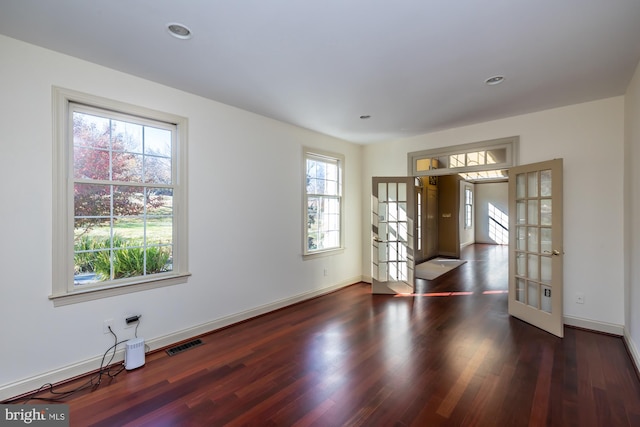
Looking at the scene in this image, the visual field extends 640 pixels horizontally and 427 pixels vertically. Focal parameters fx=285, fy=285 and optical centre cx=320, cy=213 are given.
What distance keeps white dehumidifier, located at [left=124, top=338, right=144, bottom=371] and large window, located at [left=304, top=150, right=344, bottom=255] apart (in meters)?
2.47

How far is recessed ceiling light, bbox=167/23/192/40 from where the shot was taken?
2035 millimetres

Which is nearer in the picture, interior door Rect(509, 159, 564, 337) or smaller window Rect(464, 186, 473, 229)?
interior door Rect(509, 159, 564, 337)

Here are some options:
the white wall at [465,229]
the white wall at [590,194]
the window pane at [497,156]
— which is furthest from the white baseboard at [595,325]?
the white wall at [465,229]

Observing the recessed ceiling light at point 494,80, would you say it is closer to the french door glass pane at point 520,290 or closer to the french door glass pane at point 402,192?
the french door glass pane at point 402,192

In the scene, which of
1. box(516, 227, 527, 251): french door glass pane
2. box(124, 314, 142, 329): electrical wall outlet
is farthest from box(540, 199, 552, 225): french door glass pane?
box(124, 314, 142, 329): electrical wall outlet

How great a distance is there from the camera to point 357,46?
2.26 meters

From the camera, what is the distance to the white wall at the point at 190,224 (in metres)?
2.21

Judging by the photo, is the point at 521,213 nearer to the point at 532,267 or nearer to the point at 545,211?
the point at 545,211

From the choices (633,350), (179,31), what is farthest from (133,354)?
(633,350)

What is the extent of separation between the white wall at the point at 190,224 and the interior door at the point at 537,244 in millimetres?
2641

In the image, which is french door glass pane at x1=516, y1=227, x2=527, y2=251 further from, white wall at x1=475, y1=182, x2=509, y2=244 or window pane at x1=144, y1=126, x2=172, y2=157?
white wall at x1=475, y1=182, x2=509, y2=244

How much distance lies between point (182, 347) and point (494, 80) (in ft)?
13.9

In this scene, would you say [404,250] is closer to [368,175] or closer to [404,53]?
[368,175]

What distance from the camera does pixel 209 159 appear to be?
3.38m
